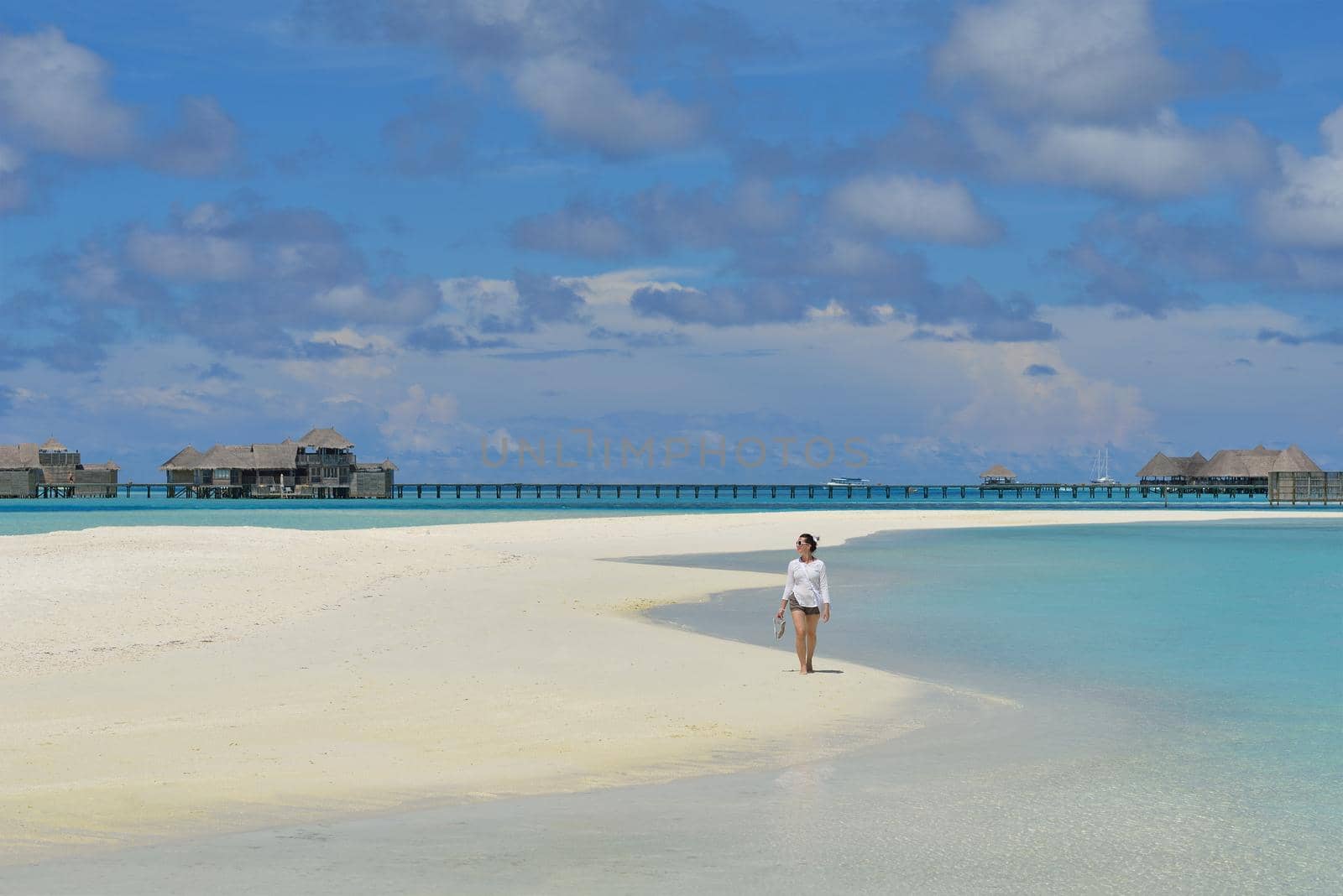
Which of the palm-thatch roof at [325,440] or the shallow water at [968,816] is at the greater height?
the palm-thatch roof at [325,440]

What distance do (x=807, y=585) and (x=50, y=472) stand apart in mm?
127805

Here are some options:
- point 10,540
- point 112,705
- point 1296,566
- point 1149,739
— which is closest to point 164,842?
point 112,705

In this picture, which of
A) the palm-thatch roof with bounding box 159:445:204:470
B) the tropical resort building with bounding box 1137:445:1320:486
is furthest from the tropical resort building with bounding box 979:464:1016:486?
the palm-thatch roof with bounding box 159:445:204:470

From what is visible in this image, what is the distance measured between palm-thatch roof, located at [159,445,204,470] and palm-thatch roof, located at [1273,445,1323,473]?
92.8 m

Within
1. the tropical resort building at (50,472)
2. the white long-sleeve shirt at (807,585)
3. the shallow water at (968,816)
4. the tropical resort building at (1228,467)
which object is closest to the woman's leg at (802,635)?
the white long-sleeve shirt at (807,585)

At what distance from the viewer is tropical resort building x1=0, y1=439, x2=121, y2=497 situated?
124 m

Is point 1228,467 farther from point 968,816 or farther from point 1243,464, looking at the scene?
point 968,816

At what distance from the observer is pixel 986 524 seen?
203 feet

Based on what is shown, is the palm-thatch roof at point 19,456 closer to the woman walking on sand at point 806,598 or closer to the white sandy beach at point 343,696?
the white sandy beach at point 343,696

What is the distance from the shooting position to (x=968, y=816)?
8688 millimetres

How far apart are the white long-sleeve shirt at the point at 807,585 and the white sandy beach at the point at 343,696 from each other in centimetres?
89

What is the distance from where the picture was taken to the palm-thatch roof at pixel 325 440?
116 metres

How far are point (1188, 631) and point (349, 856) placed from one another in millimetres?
15889

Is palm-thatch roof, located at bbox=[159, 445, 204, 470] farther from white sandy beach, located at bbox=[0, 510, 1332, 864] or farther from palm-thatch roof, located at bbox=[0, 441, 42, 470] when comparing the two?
white sandy beach, located at bbox=[0, 510, 1332, 864]
